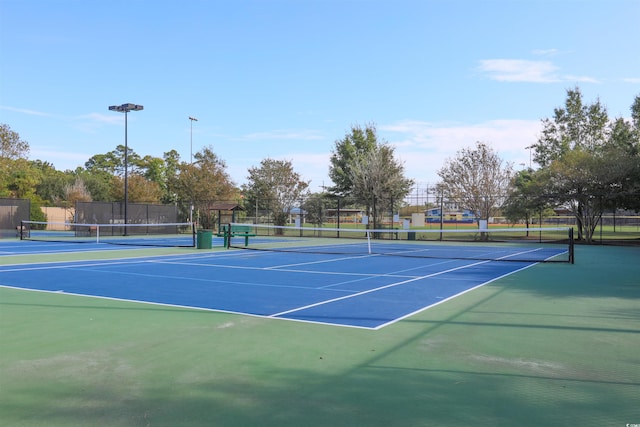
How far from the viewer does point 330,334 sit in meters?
Answer: 6.42

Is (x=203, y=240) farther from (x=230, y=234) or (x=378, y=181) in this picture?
(x=378, y=181)

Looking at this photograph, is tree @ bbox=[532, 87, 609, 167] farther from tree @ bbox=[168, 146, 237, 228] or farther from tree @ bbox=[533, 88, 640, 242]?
tree @ bbox=[168, 146, 237, 228]

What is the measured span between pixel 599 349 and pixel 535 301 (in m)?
3.35

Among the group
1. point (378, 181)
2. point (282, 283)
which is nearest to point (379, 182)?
point (378, 181)

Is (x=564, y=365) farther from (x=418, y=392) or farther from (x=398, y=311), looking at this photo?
(x=398, y=311)

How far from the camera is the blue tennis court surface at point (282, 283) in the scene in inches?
323

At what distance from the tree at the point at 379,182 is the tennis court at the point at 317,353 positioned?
2778cm

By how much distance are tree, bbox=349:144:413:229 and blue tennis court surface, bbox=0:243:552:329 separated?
21.9 m

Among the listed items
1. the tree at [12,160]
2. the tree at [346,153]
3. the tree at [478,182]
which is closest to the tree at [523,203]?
the tree at [478,182]

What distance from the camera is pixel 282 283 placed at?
36.8ft

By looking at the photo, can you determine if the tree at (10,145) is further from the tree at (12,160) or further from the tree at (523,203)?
the tree at (523,203)

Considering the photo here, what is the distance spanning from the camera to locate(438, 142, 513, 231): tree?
36812 millimetres

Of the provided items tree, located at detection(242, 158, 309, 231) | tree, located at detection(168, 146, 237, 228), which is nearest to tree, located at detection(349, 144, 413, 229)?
tree, located at detection(242, 158, 309, 231)

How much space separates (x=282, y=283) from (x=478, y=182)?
2960 centimetres
